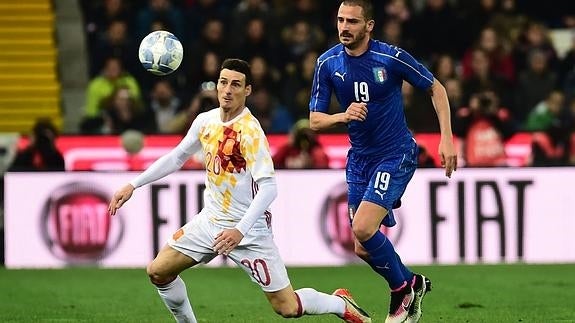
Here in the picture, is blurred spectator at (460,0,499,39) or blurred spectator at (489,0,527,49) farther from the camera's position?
blurred spectator at (489,0,527,49)

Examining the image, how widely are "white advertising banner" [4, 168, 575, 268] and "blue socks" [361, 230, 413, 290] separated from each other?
5.49 m

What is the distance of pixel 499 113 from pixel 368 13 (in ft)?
27.7

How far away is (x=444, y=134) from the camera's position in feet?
29.8

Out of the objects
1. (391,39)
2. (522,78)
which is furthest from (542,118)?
(391,39)

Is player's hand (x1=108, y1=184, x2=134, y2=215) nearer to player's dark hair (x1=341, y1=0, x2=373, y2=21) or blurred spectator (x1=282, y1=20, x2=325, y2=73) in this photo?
player's dark hair (x1=341, y1=0, x2=373, y2=21)

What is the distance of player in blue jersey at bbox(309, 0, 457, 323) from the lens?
9.38 meters

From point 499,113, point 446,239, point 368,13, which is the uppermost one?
point 368,13

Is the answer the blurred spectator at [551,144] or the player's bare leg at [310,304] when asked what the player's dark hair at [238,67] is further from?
the blurred spectator at [551,144]

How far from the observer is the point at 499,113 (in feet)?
57.7

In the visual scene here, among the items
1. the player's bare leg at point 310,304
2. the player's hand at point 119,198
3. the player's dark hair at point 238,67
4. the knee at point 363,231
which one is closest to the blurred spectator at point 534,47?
the knee at point 363,231

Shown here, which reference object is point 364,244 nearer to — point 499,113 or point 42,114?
point 499,113

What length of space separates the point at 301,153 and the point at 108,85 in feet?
11.8

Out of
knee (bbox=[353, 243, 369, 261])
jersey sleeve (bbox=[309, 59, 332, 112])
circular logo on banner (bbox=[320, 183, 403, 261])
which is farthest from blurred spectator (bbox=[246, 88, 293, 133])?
jersey sleeve (bbox=[309, 59, 332, 112])

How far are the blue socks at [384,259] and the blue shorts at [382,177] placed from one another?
234 mm
